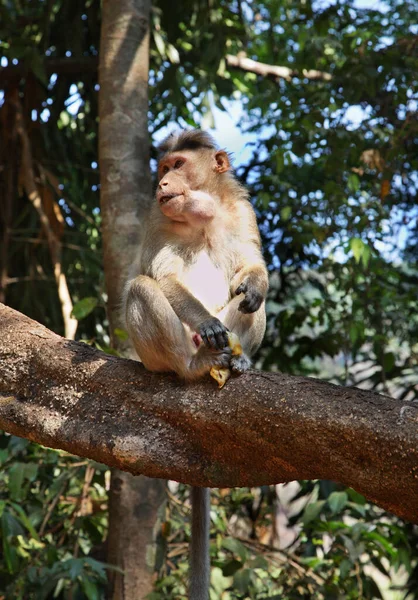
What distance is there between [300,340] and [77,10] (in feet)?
12.6

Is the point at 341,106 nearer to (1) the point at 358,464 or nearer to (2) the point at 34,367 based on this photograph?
(2) the point at 34,367

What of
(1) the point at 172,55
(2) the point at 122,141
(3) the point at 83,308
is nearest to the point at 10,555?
(3) the point at 83,308

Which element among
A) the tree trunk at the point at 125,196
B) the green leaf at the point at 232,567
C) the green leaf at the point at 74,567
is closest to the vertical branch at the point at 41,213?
the tree trunk at the point at 125,196

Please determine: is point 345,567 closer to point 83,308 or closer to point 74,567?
→ point 74,567

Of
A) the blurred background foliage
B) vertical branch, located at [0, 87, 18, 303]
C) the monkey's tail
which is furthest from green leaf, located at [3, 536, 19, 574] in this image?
vertical branch, located at [0, 87, 18, 303]

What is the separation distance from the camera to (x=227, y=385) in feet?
9.86

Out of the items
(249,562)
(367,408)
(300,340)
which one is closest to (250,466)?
(367,408)

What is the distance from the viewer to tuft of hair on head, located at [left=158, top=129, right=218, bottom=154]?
4.59 metres

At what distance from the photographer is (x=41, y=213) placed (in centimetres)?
633

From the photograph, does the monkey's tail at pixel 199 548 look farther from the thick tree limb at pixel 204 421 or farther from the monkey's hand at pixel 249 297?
the monkey's hand at pixel 249 297

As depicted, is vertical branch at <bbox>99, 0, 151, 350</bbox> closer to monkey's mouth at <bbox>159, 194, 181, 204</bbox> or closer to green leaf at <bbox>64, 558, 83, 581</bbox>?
monkey's mouth at <bbox>159, 194, 181, 204</bbox>

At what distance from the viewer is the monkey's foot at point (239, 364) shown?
3.18 meters

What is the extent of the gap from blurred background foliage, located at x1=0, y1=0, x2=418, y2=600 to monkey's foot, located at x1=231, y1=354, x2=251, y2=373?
1.81 metres

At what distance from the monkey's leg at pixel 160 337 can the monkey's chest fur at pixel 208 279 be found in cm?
32
